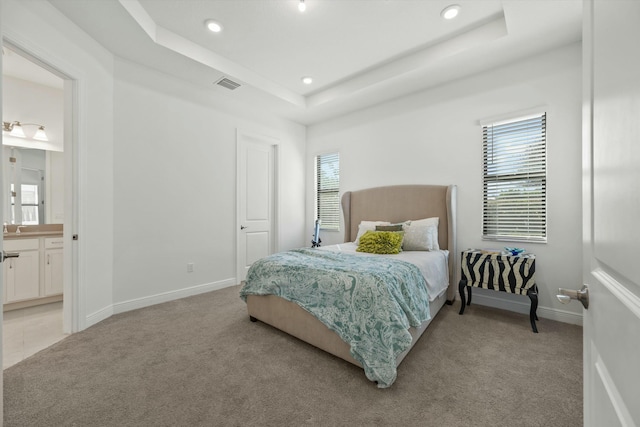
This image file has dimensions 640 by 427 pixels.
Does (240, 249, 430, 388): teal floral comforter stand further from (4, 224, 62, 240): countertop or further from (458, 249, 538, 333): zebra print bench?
(4, 224, 62, 240): countertop

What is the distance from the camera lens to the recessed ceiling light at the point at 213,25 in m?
2.68

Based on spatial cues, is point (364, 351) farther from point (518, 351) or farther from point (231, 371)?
point (518, 351)

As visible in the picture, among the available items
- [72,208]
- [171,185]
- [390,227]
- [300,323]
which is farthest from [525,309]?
[72,208]

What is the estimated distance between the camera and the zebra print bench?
2604 millimetres

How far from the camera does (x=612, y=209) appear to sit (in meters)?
0.51

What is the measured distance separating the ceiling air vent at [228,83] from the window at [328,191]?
197 cm

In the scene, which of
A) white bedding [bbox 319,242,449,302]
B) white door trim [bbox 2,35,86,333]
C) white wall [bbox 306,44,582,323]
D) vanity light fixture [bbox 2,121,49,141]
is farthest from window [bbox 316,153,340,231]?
vanity light fixture [bbox 2,121,49,141]

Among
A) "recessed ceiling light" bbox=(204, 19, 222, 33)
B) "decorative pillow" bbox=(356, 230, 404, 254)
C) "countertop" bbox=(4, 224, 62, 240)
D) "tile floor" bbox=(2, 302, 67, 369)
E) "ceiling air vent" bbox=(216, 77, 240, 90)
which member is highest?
"recessed ceiling light" bbox=(204, 19, 222, 33)

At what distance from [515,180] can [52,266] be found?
5.71 metres

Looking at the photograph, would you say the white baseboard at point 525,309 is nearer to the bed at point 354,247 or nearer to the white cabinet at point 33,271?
the bed at point 354,247

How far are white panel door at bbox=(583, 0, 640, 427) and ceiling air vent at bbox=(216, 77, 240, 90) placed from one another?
3565 millimetres

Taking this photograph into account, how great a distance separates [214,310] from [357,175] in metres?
2.91

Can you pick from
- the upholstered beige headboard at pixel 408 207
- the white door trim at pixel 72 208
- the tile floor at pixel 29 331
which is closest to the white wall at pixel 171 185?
the white door trim at pixel 72 208

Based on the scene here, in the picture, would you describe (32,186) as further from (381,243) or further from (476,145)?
(476,145)
